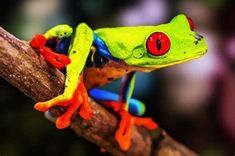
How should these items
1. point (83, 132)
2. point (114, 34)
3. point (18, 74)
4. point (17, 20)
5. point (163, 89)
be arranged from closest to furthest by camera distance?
point (18, 74)
point (114, 34)
point (83, 132)
point (17, 20)
point (163, 89)

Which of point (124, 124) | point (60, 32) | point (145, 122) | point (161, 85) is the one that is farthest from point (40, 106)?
point (161, 85)

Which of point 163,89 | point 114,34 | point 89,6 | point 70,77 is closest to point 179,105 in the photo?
point 163,89

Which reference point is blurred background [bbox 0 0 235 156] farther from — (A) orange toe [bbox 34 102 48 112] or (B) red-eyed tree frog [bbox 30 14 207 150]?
(A) orange toe [bbox 34 102 48 112]

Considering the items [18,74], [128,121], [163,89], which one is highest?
[18,74]

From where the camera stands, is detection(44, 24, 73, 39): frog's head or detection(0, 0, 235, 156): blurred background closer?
detection(44, 24, 73, 39): frog's head

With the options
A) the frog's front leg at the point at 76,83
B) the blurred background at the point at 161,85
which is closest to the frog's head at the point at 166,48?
the frog's front leg at the point at 76,83

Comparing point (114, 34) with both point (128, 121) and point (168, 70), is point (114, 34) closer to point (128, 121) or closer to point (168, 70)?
point (128, 121)

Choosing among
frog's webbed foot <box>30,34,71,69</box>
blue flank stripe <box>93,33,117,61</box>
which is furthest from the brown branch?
blue flank stripe <box>93,33,117,61</box>
